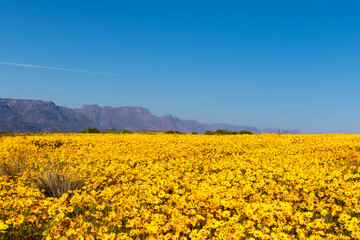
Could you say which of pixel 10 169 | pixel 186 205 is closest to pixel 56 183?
pixel 10 169

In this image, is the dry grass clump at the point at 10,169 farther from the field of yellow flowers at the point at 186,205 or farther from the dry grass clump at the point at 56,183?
the dry grass clump at the point at 56,183

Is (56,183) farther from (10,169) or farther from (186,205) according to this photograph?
(186,205)

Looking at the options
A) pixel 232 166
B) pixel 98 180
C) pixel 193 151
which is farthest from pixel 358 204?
pixel 193 151

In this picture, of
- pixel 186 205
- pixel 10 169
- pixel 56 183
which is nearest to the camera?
pixel 186 205

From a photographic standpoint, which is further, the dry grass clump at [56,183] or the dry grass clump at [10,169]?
the dry grass clump at [10,169]

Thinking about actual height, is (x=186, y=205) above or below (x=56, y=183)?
above

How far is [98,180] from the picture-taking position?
27.6 ft

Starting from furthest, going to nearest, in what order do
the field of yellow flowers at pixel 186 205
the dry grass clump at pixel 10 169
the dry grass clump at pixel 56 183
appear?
the dry grass clump at pixel 10 169 < the dry grass clump at pixel 56 183 < the field of yellow flowers at pixel 186 205

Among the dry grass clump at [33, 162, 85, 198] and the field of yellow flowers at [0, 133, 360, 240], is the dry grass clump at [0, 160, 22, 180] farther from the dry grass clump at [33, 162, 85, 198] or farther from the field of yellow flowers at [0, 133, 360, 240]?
the dry grass clump at [33, 162, 85, 198]

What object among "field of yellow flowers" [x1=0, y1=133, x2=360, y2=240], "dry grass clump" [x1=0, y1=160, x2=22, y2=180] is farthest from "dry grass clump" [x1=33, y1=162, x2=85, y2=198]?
"dry grass clump" [x1=0, y1=160, x2=22, y2=180]

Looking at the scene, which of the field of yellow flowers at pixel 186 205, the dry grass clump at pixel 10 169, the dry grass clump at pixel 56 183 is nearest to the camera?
the field of yellow flowers at pixel 186 205

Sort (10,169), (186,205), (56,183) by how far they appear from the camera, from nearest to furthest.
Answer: (186,205) → (56,183) → (10,169)

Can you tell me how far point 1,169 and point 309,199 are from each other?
32.4 feet

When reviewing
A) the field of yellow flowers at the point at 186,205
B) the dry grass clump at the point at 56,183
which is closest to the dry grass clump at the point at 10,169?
the field of yellow flowers at the point at 186,205
